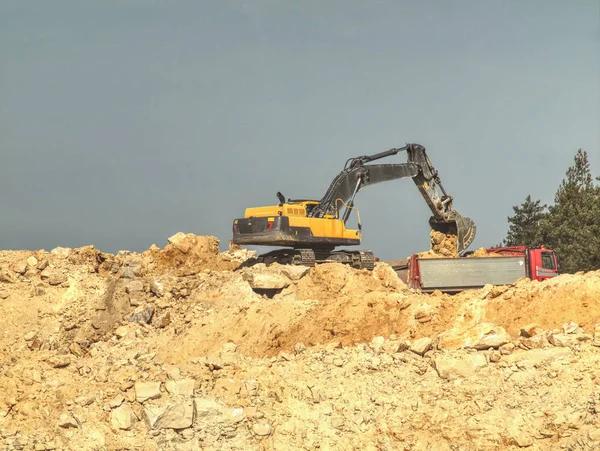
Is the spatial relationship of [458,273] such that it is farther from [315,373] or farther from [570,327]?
[315,373]

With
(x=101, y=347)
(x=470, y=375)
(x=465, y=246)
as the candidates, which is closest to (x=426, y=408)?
(x=470, y=375)

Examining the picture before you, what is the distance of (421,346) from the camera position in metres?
12.0

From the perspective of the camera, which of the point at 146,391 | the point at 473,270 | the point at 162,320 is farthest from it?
the point at 473,270

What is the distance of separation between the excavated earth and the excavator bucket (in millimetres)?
8306

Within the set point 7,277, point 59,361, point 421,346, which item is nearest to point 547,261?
point 421,346

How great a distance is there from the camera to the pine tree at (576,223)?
30.5 m

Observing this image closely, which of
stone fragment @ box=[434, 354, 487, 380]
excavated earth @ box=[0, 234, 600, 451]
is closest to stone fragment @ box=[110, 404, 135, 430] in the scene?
excavated earth @ box=[0, 234, 600, 451]

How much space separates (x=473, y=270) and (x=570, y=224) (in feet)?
58.6

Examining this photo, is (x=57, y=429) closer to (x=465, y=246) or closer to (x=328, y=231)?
(x=328, y=231)

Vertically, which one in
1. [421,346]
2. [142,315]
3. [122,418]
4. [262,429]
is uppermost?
[142,315]

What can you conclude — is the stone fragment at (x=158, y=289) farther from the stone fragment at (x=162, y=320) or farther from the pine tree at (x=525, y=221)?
the pine tree at (x=525, y=221)

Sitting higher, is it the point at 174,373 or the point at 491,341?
the point at 491,341

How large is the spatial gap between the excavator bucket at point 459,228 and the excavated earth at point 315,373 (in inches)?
327

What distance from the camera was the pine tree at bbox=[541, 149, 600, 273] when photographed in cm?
3045
